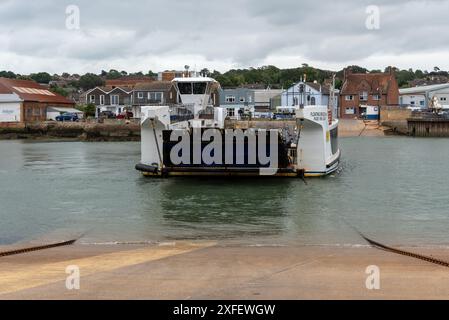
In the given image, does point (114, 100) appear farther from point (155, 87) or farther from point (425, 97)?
point (425, 97)

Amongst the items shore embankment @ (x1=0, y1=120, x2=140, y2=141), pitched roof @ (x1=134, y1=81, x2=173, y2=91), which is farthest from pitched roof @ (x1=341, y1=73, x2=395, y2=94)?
shore embankment @ (x1=0, y1=120, x2=140, y2=141)

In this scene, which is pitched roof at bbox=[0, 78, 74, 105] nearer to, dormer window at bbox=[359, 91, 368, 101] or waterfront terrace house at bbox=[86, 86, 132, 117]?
waterfront terrace house at bbox=[86, 86, 132, 117]

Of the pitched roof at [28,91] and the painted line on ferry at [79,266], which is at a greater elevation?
the pitched roof at [28,91]

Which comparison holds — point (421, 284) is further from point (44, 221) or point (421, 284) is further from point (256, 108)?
point (256, 108)

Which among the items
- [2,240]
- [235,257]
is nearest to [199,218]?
[2,240]

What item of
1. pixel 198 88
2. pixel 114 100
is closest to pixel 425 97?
pixel 114 100

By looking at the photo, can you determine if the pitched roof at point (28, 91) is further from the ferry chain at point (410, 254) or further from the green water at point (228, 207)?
the ferry chain at point (410, 254)

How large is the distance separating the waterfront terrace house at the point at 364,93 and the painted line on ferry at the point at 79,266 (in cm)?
8150

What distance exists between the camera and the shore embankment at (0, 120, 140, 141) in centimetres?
7281

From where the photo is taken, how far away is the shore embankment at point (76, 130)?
239 feet

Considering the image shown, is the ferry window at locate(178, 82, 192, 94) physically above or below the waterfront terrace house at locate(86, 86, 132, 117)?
below

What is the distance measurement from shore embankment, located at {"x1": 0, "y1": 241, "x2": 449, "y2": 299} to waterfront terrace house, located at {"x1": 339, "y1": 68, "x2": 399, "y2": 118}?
267 ft

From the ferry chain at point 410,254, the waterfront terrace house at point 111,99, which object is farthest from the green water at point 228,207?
the waterfront terrace house at point 111,99
